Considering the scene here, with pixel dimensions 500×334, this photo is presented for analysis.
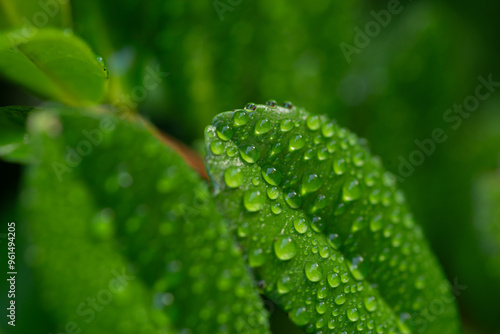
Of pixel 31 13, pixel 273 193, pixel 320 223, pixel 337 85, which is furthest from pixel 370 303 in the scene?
pixel 31 13

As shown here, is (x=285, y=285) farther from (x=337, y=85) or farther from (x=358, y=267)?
(x=337, y=85)

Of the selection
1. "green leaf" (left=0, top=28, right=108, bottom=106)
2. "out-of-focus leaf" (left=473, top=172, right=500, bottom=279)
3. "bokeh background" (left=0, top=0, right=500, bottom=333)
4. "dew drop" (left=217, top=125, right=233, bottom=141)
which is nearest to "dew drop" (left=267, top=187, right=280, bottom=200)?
"dew drop" (left=217, top=125, right=233, bottom=141)

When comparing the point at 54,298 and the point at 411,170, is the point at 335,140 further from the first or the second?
the point at 411,170

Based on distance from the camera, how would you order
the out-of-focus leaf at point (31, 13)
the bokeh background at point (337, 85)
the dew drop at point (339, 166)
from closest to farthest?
the dew drop at point (339, 166) < the out-of-focus leaf at point (31, 13) < the bokeh background at point (337, 85)

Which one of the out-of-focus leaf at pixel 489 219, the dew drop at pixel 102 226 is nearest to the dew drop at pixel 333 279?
the dew drop at pixel 102 226

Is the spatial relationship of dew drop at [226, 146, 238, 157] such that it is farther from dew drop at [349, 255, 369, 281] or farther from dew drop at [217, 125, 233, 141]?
dew drop at [349, 255, 369, 281]

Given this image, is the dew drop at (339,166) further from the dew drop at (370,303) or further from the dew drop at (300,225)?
the dew drop at (370,303)
